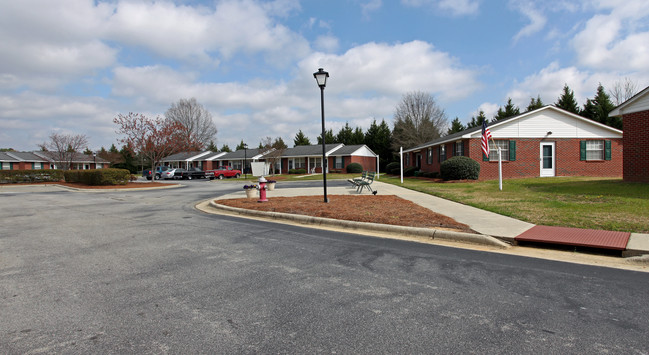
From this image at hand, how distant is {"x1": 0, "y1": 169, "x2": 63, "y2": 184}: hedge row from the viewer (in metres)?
33.5

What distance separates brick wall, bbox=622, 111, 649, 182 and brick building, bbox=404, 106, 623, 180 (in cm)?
848

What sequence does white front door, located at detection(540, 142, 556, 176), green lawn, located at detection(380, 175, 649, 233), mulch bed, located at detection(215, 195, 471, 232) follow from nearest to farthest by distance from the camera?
green lawn, located at detection(380, 175, 649, 233) → mulch bed, located at detection(215, 195, 471, 232) → white front door, located at detection(540, 142, 556, 176)

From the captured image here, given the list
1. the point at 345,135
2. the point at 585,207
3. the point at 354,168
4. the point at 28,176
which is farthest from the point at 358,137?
the point at 585,207

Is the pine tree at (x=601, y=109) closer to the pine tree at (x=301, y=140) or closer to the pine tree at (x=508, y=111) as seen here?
the pine tree at (x=508, y=111)

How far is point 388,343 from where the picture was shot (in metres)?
2.95

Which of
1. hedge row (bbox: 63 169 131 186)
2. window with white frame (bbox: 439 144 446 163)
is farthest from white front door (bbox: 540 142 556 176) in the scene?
hedge row (bbox: 63 169 131 186)

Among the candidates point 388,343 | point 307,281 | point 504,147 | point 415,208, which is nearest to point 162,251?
point 307,281

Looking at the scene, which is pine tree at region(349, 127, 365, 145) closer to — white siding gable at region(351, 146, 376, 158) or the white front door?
white siding gable at region(351, 146, 376, 158)

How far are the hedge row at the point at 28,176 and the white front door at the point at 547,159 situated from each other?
42.1 meters

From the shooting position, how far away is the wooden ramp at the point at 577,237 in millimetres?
5910

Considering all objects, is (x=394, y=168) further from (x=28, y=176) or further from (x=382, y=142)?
(x=28, y=176)

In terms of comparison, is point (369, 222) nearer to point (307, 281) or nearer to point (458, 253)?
point (458, 253)

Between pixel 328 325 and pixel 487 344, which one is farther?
pixel 328 325

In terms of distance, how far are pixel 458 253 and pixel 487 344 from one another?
3.12 metres
